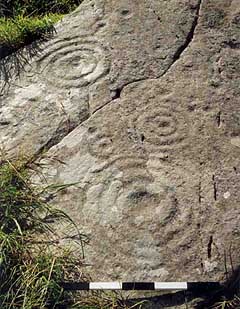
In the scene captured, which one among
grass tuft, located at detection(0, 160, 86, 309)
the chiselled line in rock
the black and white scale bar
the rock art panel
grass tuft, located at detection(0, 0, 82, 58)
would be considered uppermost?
grass tuft, located at detection(0, 0, 82, 58)

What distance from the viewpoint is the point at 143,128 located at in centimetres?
272

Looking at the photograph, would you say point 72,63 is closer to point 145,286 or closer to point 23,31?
point 23,31

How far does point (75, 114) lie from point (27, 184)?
381 millimetres

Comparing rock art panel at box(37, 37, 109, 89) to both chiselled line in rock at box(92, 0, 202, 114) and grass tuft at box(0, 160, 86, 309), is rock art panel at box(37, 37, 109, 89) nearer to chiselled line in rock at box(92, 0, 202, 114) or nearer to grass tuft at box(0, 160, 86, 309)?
chiselled line in rock at box(92, 0, 202, 114)

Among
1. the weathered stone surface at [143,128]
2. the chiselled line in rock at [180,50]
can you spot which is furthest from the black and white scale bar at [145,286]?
the chiselled line in rock at [180,50]

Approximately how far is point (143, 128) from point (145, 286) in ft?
2.14

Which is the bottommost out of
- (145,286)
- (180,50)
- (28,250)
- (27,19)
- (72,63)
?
(145,286)

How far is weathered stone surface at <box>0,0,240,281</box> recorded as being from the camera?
2465 millimetres

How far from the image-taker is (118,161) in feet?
8.68

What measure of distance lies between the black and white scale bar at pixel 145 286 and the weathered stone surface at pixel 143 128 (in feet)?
0.09

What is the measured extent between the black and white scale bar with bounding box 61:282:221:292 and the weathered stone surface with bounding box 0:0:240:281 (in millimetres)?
27

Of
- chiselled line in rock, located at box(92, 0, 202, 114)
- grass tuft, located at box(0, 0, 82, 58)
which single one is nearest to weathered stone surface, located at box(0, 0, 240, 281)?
chiselled line in rock, located at box(92, 0, 202, 114)

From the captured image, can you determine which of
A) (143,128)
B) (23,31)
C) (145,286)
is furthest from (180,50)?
(145,286)

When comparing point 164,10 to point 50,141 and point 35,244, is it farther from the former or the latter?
point 35,244
